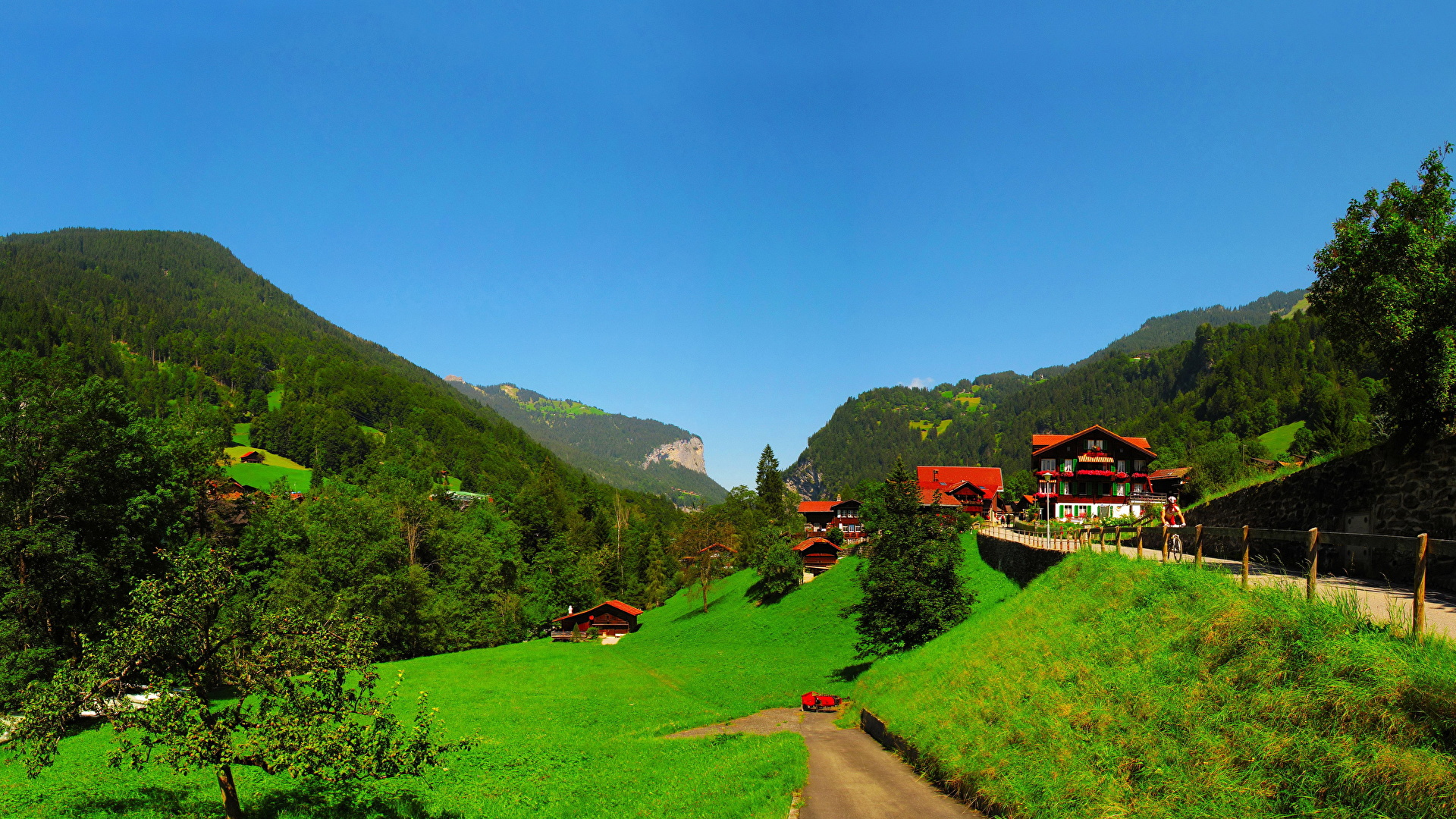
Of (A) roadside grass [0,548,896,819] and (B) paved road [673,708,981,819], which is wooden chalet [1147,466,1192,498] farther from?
(B) paved road [673,708,981,819]

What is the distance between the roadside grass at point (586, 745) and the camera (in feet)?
59.7

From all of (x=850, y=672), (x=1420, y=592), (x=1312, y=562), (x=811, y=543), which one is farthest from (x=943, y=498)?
(x=1420, y=592)

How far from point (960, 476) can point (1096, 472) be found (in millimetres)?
39122

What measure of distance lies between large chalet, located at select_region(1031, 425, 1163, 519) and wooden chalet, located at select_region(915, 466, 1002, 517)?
1188 centimetres

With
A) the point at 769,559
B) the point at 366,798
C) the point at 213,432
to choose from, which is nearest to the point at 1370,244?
the point at 366,798

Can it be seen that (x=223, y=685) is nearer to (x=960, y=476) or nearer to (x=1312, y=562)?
(x=1312, y=562)

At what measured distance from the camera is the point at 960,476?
115 metres

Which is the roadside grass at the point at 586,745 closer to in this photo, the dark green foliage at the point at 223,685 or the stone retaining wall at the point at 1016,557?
the dark green foliage at the point at 223,685

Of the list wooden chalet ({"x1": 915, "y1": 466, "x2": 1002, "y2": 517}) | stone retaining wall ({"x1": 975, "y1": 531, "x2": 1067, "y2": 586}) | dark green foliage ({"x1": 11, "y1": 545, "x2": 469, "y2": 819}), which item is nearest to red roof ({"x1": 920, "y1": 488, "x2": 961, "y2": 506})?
wooden chalet ({"x1": 915, "y1": 466, "x2": 1002, "y2": 517})

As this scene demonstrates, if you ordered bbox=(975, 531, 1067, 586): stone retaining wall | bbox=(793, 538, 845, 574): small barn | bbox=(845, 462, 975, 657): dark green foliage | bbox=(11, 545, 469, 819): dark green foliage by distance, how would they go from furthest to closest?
bbox=(793, 538, 845, 574): small barn → bbox=(845, 462, 975, 657): dark green foliage → bbox=(975, 531, 1067, 586): stone retaining wall → bbox=(11, 545, 469, 819): dark green foliage

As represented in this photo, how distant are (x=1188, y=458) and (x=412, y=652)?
141 meters

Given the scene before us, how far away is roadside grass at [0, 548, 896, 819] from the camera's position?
1820cm

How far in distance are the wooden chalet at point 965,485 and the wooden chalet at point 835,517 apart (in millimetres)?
11152

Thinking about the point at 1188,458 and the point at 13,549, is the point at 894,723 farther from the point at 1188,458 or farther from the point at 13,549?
the point at 1188,458
